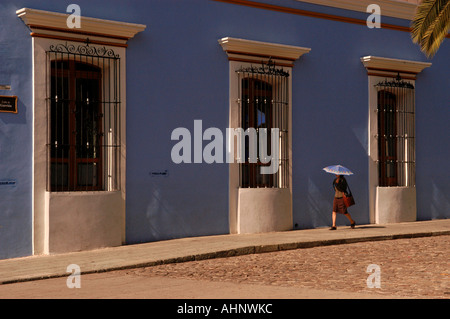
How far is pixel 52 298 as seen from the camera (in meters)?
7.18

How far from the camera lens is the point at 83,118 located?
11711mm

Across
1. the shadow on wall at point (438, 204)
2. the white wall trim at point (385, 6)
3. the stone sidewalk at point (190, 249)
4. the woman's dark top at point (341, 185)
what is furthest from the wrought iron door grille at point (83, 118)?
the shadow on wall at point (438, 204)

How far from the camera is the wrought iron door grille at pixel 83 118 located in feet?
37.3

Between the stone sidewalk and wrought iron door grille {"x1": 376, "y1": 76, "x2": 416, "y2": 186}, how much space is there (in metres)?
1.63

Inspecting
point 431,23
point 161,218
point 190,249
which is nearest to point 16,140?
point 161,218

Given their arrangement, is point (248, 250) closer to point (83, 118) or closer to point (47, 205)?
point (47, 205)

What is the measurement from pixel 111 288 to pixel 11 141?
4059 millimetres

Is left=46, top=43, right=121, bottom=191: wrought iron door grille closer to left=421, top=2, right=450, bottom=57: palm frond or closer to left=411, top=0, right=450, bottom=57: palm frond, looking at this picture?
left=411, top=0, right=450, bottom=57: palm frond

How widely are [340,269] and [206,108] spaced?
4.84 meters

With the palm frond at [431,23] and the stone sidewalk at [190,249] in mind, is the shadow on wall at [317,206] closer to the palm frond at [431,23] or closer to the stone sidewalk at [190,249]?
the stone sidewalk at [190,249]

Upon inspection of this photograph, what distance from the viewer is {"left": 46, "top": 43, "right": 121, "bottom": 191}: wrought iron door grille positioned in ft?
37.3
